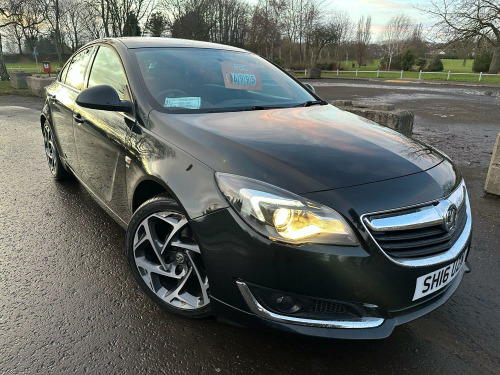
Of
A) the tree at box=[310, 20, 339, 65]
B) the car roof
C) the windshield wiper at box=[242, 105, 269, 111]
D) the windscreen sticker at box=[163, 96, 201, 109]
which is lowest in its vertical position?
the windshield wiper at box=[242, 105, 269, 111]

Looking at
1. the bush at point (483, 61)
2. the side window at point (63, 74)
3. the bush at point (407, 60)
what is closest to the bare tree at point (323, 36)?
the bush at point (407, 60)

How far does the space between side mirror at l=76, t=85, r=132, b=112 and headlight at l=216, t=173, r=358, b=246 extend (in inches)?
48.9

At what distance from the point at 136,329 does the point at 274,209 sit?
1.15 m

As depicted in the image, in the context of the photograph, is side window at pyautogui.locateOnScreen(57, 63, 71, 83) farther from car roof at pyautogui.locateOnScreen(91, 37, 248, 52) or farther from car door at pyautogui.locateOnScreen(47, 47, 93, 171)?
car roof at pyautogui.locateOnScreen(91, 37, 248, 52)

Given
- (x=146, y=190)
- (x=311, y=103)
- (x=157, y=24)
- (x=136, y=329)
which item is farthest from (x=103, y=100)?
(x=157, y=24)

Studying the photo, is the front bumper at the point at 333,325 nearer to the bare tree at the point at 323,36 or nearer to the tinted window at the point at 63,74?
the tinted window at the point at 63,74

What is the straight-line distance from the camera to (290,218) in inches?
65.1

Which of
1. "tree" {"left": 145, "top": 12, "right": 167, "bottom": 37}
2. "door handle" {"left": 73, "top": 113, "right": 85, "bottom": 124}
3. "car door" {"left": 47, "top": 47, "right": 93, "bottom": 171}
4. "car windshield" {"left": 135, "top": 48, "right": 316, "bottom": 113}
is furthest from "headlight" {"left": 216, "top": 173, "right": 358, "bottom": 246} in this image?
"tree" {"left": 145, "top": 12, "right": 167, "bottom": 37}

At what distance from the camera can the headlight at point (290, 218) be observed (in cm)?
163

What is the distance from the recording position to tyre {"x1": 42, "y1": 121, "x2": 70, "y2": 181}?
439cm

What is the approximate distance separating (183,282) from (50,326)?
2.69ft

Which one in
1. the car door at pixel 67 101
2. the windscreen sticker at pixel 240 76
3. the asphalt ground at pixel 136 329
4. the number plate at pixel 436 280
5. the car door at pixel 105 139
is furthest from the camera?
the car door at pixel 67 101

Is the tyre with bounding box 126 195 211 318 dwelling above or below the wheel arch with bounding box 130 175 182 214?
below

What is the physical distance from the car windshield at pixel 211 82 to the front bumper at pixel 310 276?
1.11m
